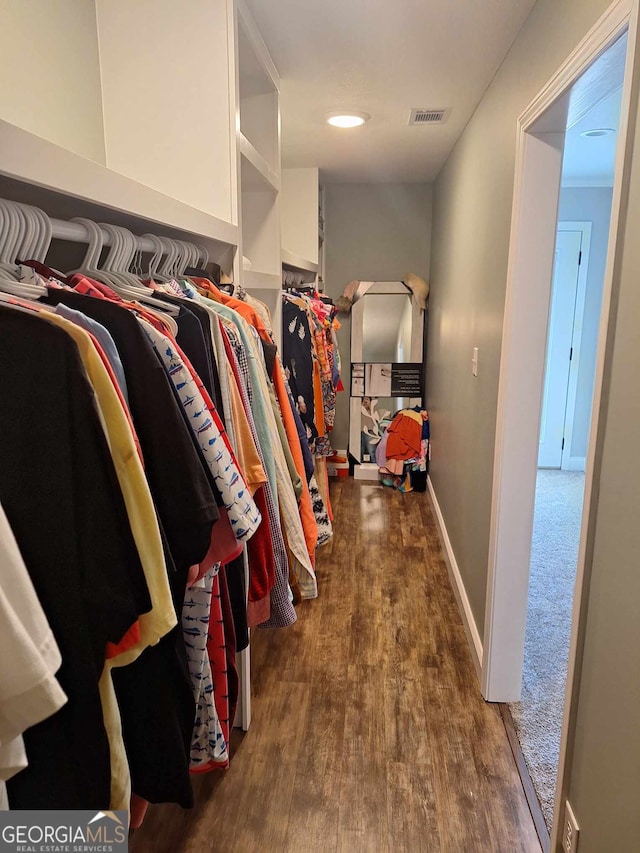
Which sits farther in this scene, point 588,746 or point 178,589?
point 588,746

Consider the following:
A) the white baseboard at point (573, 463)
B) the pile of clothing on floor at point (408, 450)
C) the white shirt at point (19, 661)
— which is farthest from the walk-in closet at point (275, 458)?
the white baseboard at point (573, 463)

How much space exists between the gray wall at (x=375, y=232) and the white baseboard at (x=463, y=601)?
7.13 feet

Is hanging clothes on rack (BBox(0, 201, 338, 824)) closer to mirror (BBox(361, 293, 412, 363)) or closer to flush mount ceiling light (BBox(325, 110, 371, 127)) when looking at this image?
flush mount ceiling light (BBox(325, 110, 371, 127))

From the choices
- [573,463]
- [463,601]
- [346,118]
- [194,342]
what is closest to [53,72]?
[194,342]

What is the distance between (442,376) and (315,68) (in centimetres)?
200

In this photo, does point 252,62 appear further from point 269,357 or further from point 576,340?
point 576,340

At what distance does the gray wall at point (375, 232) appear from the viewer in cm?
457

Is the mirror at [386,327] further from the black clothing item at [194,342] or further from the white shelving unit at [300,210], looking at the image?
the black clothing item at [194,342]

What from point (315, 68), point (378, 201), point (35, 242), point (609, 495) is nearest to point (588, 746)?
point (609, 495)

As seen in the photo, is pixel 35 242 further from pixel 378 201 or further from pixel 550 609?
pixel 378 201

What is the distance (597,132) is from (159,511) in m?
3.49

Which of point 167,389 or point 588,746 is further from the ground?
point 167,389

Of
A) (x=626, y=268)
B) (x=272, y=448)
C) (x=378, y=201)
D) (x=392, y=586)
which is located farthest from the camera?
(x=378, y=201)

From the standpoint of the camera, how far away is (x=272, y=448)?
1.42 meters
